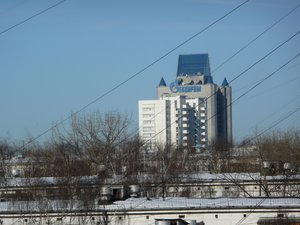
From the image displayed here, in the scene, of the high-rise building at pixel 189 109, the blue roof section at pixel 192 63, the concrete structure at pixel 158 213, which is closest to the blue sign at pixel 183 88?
the high-rise building at pixel 189 109

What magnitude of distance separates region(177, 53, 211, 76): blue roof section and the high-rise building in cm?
1123

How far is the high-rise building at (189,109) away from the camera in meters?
109

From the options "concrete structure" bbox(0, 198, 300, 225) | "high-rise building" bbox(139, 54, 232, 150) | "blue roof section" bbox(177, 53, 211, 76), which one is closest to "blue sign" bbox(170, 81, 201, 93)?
"high-rise building" bbox(139, 54, 232, 150)

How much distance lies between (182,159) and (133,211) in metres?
25.1

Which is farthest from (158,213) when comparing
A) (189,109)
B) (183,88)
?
(183,88)

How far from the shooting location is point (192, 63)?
155m

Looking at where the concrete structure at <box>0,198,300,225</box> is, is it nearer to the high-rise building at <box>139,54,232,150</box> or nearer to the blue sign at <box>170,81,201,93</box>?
the high-rise building at <box>139,54,232,150</box>

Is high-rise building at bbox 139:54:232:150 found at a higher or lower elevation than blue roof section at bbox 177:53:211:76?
lower

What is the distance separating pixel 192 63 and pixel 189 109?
53.6 meters

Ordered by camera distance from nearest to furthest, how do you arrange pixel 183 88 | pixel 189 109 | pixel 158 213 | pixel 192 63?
1. pixel 158 213
2. pixel 189 109
3. pixel 183 88
4. pixel 192 63

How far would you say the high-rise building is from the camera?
4306 inches

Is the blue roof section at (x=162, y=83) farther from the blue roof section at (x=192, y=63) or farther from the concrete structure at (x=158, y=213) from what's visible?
Result: the concrete structure at (x=158, y=213)

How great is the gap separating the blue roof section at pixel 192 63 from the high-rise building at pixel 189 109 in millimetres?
11225

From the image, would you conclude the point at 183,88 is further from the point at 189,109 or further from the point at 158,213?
the point at 158,213
